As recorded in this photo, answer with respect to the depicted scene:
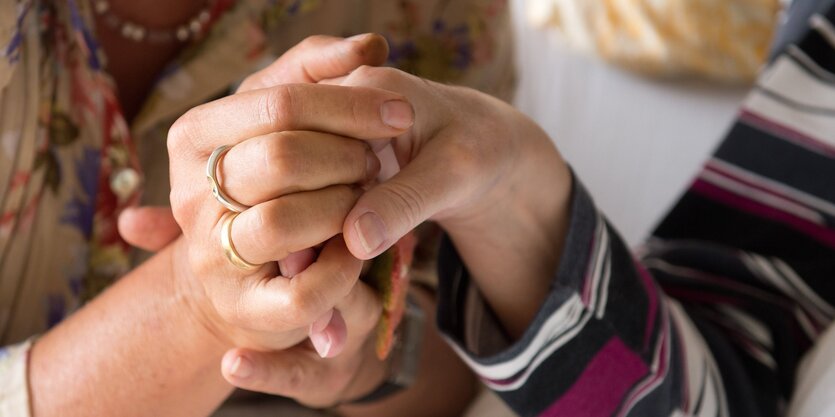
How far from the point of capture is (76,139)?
61 centimetres

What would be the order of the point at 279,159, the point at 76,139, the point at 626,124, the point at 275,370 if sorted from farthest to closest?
the point at 626,124
the point at 76,139
the point at 275,370
the point at 279,159

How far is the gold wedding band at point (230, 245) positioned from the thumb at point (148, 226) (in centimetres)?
16

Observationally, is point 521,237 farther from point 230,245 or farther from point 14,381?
point 14,381

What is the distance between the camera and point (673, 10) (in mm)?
913

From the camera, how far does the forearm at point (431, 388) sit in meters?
0.63

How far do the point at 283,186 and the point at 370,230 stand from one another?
0.04 metres

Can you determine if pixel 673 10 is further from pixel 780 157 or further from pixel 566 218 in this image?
pixel 566 218

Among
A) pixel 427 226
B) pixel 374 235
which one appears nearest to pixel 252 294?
pixel 374 235

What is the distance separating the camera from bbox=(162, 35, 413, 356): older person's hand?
1.22ft

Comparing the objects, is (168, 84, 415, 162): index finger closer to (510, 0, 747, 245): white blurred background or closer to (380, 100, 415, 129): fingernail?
(380, 100, 415, 129): fingernail

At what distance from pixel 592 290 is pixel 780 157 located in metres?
0.24

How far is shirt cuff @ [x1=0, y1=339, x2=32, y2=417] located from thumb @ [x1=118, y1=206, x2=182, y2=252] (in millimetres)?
99

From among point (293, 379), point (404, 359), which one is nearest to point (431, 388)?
point (404, 359)

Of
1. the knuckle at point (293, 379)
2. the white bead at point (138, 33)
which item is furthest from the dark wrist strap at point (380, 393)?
the white bead at point (138, 33)
